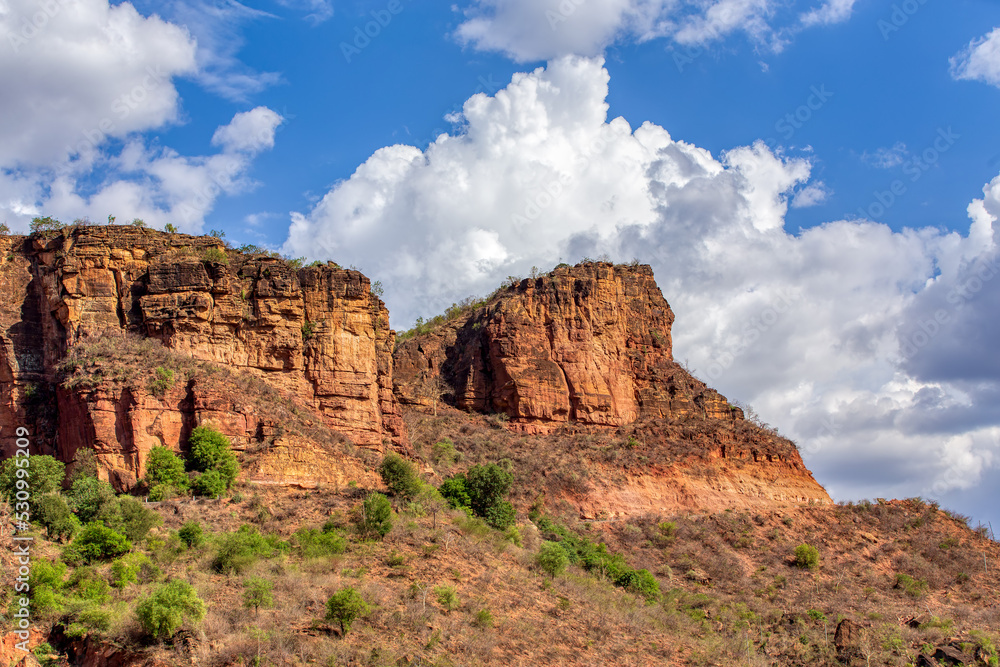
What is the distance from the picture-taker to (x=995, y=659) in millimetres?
34562

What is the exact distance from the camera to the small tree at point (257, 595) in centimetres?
2719

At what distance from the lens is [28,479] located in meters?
32.8

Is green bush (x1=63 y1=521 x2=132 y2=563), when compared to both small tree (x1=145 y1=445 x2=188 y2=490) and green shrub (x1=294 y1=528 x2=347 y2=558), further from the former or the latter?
green shrub (x1=294 y1=528 x2=347 y2=558)

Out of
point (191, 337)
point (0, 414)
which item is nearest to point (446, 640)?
point (191, 337)

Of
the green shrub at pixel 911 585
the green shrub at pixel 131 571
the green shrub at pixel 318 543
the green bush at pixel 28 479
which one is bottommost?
the green shrub at pixel 911 585

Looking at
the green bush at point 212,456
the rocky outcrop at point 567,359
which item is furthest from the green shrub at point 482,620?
the rocky outcrop at point 567,359

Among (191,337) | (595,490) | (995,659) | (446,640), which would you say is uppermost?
(191,337)

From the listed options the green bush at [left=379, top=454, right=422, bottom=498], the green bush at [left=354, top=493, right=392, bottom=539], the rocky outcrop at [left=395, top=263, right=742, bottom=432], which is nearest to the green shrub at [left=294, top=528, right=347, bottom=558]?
the green bush at [left=354, top=493, right=392, bottom=539]

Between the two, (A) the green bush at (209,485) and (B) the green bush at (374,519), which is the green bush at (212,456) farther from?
(B) the green bush at (374,519)

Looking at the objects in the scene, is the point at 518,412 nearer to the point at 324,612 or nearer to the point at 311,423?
the point at 311,423

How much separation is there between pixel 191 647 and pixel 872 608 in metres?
30.1

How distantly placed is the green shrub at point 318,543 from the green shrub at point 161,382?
8769mm

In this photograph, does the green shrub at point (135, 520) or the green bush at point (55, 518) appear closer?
the green shrub at point (135, 520)

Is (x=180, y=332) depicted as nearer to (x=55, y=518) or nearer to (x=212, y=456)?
(x=212, y=456)
